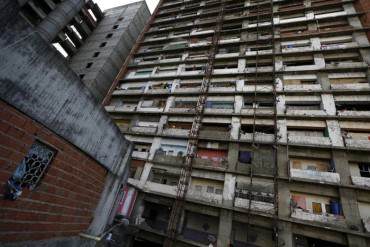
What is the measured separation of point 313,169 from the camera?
44.0 ft

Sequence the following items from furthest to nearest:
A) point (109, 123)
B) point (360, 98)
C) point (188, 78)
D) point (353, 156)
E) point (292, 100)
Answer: point (188, 78) → point (292, 100) → point (360, 98) → point (353, 156) → point (109, 123)

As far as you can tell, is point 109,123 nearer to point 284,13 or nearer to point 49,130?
point 49,130

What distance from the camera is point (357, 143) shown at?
494 inches

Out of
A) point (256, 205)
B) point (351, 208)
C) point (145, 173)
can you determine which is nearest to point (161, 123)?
point (145, 173)

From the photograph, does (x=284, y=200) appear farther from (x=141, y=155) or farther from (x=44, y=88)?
(x=44, y=88)

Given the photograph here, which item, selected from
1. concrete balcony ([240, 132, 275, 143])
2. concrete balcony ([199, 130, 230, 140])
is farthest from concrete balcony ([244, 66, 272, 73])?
concrete balcony ([199, 130, 230, 140])

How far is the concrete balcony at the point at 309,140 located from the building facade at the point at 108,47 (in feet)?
67.4

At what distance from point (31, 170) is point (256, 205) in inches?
482

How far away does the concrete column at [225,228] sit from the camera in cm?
1215

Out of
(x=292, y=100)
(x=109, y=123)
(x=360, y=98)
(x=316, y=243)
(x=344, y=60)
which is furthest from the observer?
(x=344, y=60)

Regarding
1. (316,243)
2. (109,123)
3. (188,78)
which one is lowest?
(316,243)

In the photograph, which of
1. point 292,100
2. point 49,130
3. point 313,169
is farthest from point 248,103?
point 49,130

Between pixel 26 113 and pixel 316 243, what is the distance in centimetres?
1515

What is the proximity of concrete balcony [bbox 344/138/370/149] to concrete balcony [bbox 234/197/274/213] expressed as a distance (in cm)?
625
